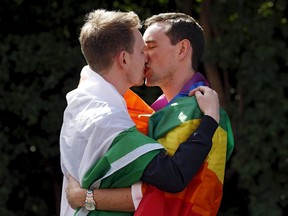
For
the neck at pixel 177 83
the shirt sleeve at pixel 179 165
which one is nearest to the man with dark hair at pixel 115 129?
the shirt sleeve at pixel 179 165

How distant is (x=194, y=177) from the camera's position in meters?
3.19

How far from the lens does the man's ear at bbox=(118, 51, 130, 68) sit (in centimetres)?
325

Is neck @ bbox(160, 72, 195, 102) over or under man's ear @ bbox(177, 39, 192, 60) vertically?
under

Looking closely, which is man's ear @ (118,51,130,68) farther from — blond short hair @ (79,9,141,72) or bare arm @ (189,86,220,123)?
bare arm @ (189,86,220,123)

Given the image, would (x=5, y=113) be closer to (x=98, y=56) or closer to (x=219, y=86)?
(x=219, y=86)

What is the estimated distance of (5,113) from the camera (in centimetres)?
723

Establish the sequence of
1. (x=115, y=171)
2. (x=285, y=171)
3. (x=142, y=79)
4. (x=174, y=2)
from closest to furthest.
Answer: (x=115, y=171) → (x=142, y=79) → (x=285, y=171) → (x=174, y=2)

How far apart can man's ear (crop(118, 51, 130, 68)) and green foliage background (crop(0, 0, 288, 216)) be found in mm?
3594

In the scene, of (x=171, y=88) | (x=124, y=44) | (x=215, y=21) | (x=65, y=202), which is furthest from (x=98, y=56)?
(x=215, y=21)

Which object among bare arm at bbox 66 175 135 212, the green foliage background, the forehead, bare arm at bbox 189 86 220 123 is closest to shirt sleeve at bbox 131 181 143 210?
bare arm at bbox 66 175 135 212

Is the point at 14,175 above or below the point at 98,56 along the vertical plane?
below

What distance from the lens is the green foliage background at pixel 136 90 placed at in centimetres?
679

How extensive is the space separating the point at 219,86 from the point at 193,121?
4054 mm

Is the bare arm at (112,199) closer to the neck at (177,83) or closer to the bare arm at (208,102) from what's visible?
the bare arm at (208,102)
